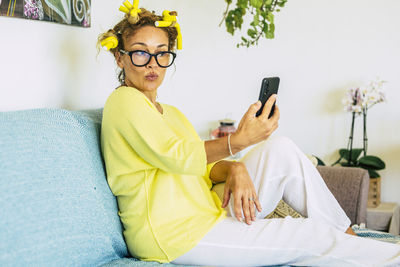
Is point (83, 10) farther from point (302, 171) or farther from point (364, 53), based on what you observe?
point (364, 53)

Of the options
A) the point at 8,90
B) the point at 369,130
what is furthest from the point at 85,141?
the point at 369,130

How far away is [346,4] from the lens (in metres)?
2.84

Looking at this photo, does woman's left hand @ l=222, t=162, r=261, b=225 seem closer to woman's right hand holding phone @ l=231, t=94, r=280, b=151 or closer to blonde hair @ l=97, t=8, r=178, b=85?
woman's right hand holding phone @ l=231, t=94, r=280, b=151

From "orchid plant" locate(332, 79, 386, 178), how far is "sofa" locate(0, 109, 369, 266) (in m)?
1.63

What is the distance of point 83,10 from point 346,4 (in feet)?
5.19

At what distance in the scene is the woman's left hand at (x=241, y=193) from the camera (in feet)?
5.00

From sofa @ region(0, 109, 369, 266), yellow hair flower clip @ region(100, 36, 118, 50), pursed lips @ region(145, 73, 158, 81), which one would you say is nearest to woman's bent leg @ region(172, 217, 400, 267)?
sofa @ region(0, 109, 369, 266)

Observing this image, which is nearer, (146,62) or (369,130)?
(146,62)

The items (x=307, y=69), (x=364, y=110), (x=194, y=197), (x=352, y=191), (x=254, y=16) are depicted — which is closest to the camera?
(x=194, y=197)

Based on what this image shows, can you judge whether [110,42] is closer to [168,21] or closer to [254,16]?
[168,21]

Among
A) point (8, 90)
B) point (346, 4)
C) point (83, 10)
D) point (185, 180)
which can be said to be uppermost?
point (346, 4)

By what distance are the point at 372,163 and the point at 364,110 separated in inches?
11.6

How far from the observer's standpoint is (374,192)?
9.00 feet

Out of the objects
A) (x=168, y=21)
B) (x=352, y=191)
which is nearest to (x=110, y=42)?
(x=168, y=21)
